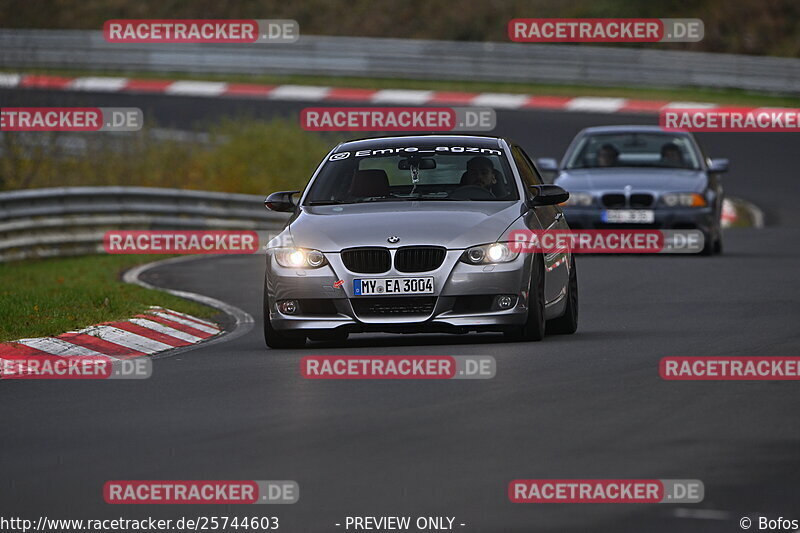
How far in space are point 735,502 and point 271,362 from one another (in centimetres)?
542

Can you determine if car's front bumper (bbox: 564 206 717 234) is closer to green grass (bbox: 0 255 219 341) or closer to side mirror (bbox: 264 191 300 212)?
green grass (bbox: 0 255 219 341)

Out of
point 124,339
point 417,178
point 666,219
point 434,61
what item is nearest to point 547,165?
point 666,219

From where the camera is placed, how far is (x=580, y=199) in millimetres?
21844

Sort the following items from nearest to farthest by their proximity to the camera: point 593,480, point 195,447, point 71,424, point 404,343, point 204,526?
point 204,526
point 593,480
point 195,447
point 71,424
point 404,343

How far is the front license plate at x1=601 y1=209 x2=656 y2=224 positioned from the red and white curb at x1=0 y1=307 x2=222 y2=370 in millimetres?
7588

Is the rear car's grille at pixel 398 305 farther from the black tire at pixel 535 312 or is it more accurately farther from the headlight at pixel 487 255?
the black tire at pixel 535 312

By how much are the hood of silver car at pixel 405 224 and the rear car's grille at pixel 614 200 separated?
8.93m

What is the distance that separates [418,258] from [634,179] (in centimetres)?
1025

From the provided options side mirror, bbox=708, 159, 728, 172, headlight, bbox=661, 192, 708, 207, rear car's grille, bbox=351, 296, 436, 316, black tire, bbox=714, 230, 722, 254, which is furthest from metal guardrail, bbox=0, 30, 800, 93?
rear car's grille, bbox=351, 296, 436, 316

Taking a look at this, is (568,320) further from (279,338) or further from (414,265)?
(279,338)

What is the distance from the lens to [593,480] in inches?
291

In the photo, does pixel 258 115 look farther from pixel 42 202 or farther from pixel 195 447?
pixel 195 447

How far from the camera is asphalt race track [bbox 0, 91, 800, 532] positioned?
7102 millimetres

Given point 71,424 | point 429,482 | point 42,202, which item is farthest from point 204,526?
point 42,202
